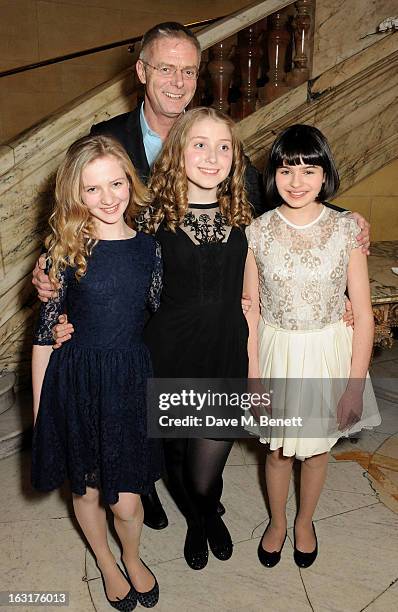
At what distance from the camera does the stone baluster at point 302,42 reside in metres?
3.77

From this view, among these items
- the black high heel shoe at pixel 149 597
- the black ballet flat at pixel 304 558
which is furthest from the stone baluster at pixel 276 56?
the black high heel shoe at pixel 149 597

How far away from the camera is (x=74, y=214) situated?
190cm

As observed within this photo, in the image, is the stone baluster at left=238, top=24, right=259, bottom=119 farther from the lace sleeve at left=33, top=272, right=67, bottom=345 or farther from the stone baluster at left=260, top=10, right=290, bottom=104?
the lace sleeve at left=33, top=272, right=67, bottom=345

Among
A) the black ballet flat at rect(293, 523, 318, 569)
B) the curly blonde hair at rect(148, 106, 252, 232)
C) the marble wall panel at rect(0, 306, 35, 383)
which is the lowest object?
the black ballet flat at rect(293, 523, 318, 569)

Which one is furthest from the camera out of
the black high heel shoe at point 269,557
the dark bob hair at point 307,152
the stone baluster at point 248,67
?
the stone baluster at point 248,67

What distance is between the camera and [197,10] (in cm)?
621

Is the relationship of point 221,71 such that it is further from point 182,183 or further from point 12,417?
point 12,417

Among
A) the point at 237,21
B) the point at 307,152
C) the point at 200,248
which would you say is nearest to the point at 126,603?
the point at 200,248

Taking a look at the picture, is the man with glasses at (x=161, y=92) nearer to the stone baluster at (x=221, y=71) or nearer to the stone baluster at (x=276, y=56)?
the stone baluster at (x=221, y=71)

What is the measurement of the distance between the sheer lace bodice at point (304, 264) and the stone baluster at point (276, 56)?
2.07 meters

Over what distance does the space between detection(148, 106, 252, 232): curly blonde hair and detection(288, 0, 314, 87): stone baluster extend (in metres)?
2.10

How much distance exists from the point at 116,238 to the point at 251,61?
245cm

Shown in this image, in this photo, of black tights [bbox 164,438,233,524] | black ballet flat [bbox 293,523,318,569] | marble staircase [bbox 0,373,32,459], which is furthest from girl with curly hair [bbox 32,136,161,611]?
marble staircase [bbox 0,373,32,459]

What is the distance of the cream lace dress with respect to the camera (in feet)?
6.87
